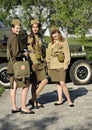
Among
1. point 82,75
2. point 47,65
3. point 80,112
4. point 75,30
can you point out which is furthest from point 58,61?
point 75,30

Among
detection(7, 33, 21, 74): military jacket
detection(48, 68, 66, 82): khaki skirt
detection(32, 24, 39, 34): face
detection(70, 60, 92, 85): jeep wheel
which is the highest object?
detection(32, 24, 39, 34): face

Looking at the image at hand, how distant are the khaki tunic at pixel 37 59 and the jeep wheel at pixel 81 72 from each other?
136 inches

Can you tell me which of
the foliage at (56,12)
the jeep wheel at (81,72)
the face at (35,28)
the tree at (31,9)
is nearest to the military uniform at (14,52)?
the face at (35,28)

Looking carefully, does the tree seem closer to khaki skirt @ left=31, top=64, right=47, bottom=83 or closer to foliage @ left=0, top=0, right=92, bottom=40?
foliage @ left=0, top=0, right=92, bottom=40

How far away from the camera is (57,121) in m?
7.36

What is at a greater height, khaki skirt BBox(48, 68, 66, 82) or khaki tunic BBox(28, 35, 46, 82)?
khaki tunic BBox(28, 35, 46, 82)

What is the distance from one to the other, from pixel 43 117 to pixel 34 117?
0.15 m

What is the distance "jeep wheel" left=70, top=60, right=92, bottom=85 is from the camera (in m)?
11.8

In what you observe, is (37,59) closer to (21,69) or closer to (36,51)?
(36,51)

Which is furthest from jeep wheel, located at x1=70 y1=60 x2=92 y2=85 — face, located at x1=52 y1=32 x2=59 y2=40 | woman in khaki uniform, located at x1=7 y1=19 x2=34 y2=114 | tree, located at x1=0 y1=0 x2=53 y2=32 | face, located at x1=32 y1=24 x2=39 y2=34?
tree, located at x1=0 y1=0 x2=53 y2=32

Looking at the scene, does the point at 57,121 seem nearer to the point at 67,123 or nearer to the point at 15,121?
the point at 67,123

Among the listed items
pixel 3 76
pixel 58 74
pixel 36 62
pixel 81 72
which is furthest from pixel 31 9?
pixel 36 62

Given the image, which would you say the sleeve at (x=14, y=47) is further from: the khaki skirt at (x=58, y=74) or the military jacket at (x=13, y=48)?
the khaki skirt at (x=58, y=74)

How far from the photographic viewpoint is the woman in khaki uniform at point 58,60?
336 inches
